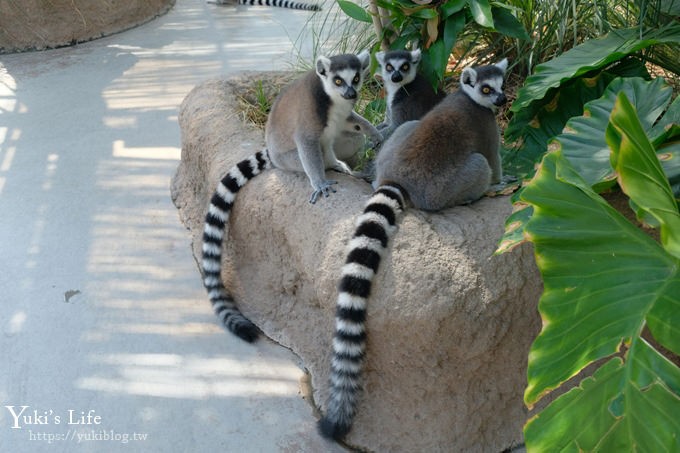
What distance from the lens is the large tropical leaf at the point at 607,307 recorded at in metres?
2.13

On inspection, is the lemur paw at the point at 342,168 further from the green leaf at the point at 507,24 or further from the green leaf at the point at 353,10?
the green leaf at the point at 507,24

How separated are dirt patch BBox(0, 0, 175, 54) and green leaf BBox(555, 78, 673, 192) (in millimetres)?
7519

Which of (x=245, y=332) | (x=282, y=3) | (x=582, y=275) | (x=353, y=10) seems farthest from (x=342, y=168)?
(x=282, y=3)

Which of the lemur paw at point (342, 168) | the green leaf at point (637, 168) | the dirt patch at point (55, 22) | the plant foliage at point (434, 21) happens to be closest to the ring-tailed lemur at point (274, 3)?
the dirt patch at point (55, 22)

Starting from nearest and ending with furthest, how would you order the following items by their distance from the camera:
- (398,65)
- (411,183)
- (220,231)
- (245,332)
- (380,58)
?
(411,183) → (245,332) → (220,231) → (398,65) → (380,58)

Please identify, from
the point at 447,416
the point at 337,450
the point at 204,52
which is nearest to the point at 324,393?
the point at 337,450

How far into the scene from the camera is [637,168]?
6.93 ft

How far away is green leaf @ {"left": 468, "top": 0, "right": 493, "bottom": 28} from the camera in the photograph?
437 centimetres

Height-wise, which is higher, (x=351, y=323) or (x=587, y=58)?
(x=587, y=58)

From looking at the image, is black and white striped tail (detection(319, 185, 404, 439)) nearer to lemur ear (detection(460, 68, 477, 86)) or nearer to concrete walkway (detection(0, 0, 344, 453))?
concrete walkway (detection(0, 0, 344, 453))

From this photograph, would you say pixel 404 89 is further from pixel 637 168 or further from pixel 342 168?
pixel 637 168

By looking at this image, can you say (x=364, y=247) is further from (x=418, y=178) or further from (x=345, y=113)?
(x=345, y=113)

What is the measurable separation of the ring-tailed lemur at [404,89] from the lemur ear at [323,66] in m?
0.53

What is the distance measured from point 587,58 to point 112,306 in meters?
3.39
